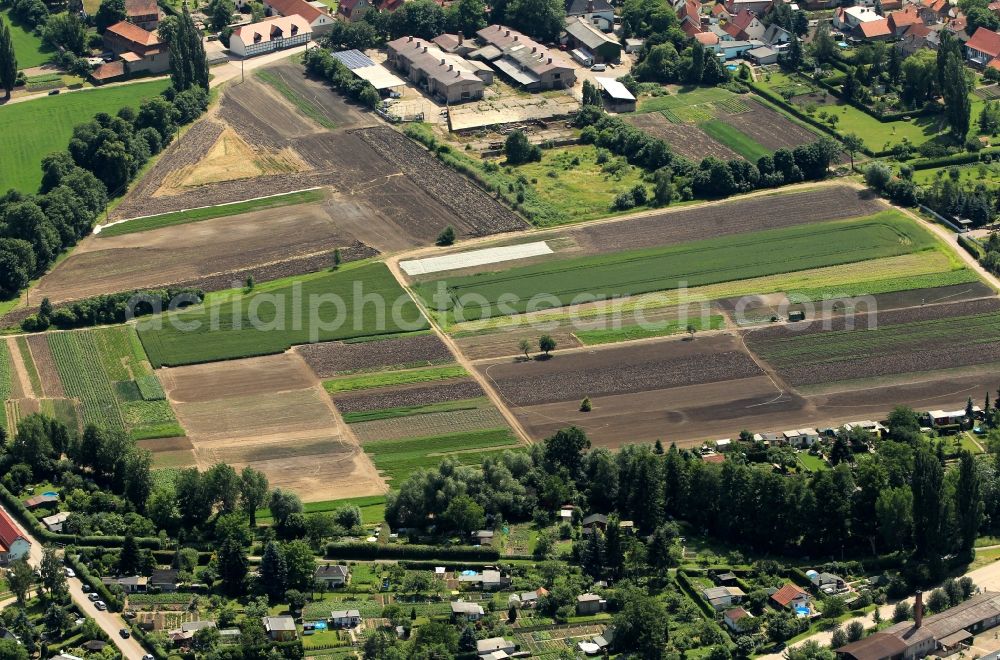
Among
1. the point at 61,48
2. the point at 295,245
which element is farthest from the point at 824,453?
the point at 61,48

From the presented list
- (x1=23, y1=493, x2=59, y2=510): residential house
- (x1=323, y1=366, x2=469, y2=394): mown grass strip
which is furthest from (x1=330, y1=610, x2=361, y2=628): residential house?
(x1=323, y1=366, x2=469, y2=394): mown grass strip

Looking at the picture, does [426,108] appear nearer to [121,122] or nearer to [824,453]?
[121,122]

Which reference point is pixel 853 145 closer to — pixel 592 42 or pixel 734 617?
pixel 592 42

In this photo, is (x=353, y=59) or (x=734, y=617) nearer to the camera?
(x=734, y=617)

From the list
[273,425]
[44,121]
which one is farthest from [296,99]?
[273,425]

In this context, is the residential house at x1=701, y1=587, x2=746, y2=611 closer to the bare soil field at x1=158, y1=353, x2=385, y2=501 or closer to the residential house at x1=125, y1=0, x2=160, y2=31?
the bare soil field at x1=158, y1=353, x2=385, y2=501

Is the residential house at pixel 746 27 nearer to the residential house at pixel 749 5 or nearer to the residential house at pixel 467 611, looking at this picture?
the residential house at pixel 749 5
